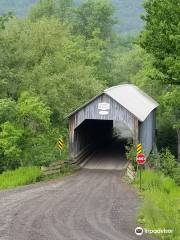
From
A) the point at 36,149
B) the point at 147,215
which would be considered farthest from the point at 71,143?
the point at 147,215

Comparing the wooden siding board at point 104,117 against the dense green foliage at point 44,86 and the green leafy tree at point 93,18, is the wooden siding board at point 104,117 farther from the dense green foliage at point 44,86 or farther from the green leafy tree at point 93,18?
the green leafy tree at point 93,18

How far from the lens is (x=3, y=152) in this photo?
106 feet

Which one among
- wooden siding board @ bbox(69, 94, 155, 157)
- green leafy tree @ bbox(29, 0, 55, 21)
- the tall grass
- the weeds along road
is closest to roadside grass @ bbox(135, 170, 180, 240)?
the weeds along road

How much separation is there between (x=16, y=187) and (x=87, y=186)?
3.51 m

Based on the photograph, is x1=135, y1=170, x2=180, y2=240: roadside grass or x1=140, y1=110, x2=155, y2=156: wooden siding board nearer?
x1=135, y1=170, x2=180, y2=240: roadside grass

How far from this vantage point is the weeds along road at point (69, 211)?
1603cm

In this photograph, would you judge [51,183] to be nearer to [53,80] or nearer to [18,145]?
[18,145]

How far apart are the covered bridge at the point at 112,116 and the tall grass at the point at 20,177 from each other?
18.0 ft

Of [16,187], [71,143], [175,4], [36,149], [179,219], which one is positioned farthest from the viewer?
[71,143]

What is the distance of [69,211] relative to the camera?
19531 mm

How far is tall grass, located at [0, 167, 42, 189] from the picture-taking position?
90.8 feet

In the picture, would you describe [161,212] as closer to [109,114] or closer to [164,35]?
[164,35]

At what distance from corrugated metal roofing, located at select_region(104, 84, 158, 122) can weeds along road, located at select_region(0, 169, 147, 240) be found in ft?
23.7

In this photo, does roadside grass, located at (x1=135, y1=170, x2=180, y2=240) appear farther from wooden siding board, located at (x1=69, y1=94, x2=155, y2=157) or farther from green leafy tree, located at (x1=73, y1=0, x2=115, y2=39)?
green leafy tree, located at (x1=73, y1=0, x2=115, y2=39)
